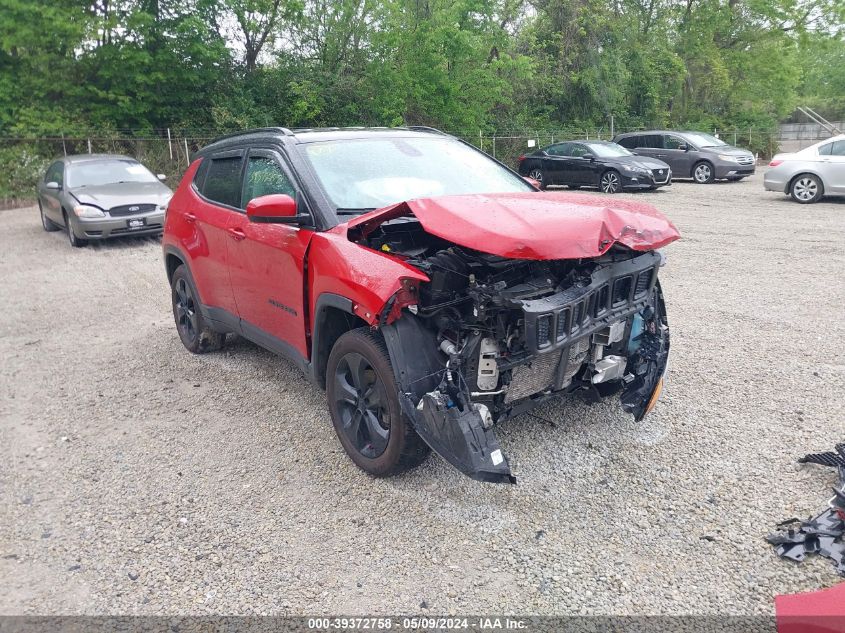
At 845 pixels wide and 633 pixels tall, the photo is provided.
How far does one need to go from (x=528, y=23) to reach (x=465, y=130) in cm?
771

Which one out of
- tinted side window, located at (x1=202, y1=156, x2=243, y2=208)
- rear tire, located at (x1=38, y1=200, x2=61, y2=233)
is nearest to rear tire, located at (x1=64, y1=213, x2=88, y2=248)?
rear tire, located at (x1=38, y1=200, x2=61, y2=233)

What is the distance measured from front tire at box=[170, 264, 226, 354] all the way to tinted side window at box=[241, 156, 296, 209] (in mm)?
1317

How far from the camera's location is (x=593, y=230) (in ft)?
10.3

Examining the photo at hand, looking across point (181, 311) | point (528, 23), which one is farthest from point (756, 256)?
point (528, 23)

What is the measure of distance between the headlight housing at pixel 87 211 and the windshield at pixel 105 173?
86 centimetres

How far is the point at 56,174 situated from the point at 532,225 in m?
12.6

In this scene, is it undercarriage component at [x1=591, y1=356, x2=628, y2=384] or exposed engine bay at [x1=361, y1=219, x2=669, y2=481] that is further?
undercarriage component at [x1=591, y1=356, x2=628, y2=384]

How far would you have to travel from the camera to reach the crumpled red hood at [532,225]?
9.77ft

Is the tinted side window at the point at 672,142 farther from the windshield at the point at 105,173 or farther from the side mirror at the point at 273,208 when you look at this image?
the side mirror at the point at 273,208

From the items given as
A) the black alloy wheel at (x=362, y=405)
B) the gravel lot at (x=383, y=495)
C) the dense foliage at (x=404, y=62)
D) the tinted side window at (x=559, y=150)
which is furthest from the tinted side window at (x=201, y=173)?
the dense foliage at (x=404, y=62)

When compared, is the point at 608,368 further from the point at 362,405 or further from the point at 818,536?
the point at 362,405

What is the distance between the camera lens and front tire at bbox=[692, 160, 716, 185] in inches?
778

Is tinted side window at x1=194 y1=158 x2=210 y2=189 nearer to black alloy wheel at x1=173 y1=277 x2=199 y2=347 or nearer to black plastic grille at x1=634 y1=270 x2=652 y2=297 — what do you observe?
black alloy wheel at x1=173 y1=277 x2=199 y2=347

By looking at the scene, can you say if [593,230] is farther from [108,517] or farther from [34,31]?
[34,31]
